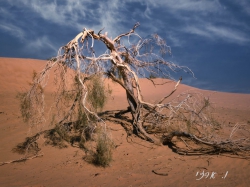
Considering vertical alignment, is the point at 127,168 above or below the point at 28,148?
below

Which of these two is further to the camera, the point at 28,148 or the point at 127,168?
the point at 28,148

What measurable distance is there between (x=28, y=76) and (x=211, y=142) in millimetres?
23912

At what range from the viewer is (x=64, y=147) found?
6.54 metres

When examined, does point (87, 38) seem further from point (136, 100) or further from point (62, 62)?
point (136, 100)

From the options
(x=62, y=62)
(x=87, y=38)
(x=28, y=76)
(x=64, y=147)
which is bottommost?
(x=64, y=147)

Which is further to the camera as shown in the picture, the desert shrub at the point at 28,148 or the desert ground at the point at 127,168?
the desert shrub at the point at 28,148

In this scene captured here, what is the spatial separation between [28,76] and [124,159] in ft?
75.0

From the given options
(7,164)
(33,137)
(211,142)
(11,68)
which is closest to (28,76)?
(11,68)

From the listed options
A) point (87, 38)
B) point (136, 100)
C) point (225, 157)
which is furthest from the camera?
point (136, 100)

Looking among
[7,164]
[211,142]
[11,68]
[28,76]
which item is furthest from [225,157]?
[11,68]

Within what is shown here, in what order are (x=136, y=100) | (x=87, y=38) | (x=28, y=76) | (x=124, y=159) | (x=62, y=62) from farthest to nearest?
1. (x=28, y=76)
2. (x=136, y=100)
3. (x=87, y=38)
4. (x=62, y=62)
5. (x=124, y=159)

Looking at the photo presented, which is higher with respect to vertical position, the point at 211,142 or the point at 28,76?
the point at 28,76

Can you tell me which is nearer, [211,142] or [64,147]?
[211,142]

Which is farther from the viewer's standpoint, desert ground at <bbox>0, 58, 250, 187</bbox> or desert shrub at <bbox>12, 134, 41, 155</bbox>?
desert shrub at <bbox>12, 134, 41, 155</bbox>
